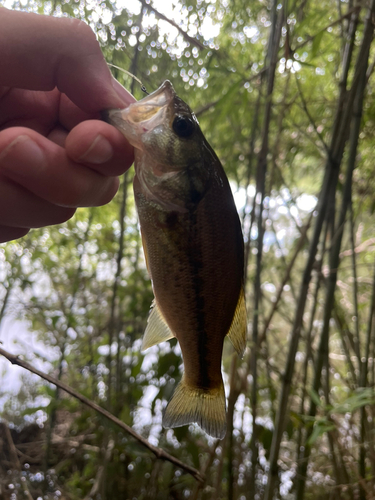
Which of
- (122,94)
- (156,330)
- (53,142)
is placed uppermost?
(122,94)

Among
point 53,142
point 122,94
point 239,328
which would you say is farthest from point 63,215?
point 239,328

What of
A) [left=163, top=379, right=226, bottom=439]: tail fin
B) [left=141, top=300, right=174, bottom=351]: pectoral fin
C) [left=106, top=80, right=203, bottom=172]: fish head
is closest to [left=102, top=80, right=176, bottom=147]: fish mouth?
[left=106, top=80, right=203, bottom=172]: fish head

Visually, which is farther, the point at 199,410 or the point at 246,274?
the point at 246,274

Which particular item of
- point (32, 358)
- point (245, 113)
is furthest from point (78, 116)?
point (32, 358)

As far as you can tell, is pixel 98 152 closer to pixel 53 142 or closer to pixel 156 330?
pixel 53 142

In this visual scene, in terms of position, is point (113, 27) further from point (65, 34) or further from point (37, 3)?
point (65, 34)

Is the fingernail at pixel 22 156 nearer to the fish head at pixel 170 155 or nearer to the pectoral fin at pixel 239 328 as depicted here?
the fish head at pixel 170 155
